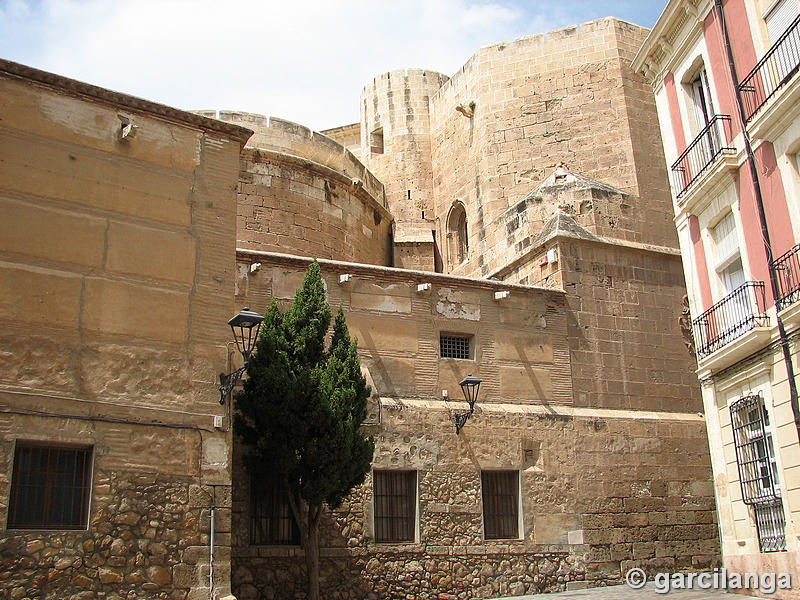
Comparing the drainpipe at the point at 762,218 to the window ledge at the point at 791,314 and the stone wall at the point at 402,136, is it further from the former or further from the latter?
the stone wall at the point at 402,136

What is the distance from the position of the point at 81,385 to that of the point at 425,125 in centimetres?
1382

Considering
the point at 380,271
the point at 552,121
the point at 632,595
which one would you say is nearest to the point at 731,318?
the point at 632,595

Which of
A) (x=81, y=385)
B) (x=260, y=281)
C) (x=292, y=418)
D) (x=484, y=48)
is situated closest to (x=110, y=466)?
(x=81, y=385)

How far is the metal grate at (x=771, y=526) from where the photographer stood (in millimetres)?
8948

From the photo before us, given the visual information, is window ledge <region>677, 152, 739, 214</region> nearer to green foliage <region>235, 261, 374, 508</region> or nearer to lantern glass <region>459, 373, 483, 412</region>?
lantern glass <region>459, 373, 483, 412</region>

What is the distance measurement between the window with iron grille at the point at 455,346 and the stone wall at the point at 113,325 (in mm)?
4466

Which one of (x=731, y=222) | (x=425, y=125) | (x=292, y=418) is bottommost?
(x=292, y=418)

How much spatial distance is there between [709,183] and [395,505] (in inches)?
236

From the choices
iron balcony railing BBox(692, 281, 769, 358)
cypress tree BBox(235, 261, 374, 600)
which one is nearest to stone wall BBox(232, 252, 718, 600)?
cypress tree BBox(235, 261, 374, 600)

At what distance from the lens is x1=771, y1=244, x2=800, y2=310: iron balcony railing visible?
8680 mm

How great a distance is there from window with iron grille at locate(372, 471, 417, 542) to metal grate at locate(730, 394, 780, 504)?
441 centimetres

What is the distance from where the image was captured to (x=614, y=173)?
1681 cm

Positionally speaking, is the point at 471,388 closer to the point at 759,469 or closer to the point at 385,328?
the point at 385,328

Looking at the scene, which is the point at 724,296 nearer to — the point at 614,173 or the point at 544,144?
the point at 614,173
